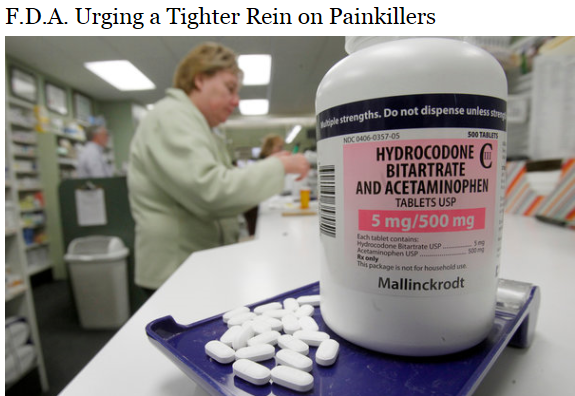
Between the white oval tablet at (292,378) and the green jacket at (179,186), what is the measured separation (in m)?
0.64

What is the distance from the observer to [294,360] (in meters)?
0.19

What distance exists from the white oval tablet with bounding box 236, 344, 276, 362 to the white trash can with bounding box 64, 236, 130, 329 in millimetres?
1596

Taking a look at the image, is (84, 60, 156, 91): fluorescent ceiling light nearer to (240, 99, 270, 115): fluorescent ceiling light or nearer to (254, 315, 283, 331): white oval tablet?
(240, 99, 270, 115): fluorescent ceiling light

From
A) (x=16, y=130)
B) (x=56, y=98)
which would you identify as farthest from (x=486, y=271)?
(x=56, y=98)

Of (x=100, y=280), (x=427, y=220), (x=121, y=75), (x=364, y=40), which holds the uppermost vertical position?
(x=121, y=75)

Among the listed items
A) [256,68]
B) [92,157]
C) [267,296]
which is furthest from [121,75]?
[267,296]

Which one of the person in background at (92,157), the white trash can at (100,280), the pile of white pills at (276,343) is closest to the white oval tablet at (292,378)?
the pile of white pills at (276,343)

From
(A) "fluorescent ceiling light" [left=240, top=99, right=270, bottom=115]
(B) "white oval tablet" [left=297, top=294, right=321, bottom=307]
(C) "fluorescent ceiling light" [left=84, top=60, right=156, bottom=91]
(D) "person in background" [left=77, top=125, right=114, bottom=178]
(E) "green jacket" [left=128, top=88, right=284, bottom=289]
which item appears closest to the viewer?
(B) "white oval tablet" [left=297, top=294, right=321, bottom=307]

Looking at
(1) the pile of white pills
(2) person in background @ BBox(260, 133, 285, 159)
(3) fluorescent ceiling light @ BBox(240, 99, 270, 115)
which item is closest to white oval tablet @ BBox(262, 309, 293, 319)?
(1) the pile of white pills

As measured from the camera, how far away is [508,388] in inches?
7.7

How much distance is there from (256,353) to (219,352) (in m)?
0.02

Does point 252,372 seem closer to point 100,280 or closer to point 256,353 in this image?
point 256,353

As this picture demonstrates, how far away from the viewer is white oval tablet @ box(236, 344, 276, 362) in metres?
0.19

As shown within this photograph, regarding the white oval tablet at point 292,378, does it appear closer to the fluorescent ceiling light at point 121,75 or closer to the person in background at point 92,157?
the person in background at point 92,157
